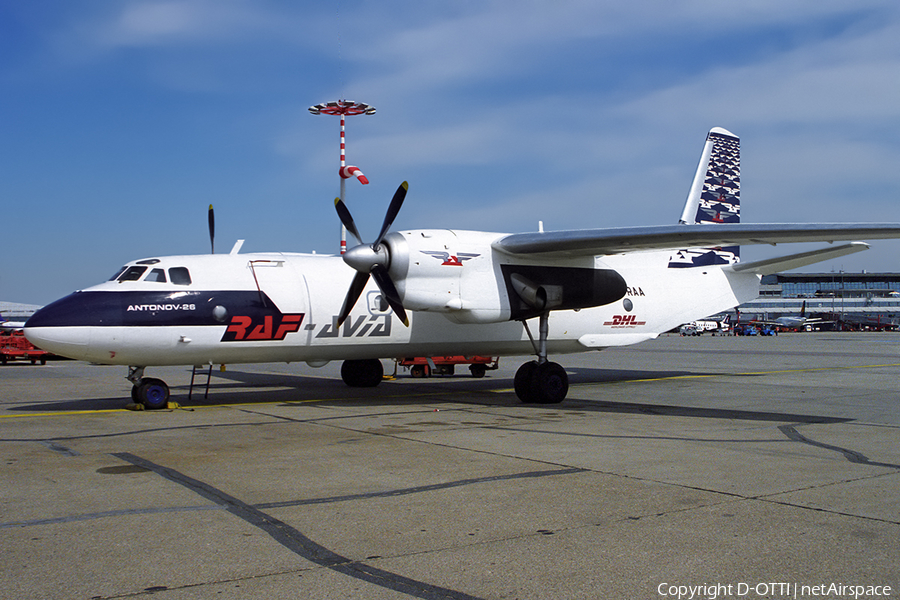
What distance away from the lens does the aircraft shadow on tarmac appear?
47.7 feet

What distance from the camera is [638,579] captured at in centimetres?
484

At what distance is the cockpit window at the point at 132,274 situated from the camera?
49.5 ft

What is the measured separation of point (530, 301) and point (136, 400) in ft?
29.2

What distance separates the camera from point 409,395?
61.0 feet

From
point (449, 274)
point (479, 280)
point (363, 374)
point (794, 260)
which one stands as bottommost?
point (363, 374)

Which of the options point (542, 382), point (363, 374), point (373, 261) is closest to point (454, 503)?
point (373, 261)

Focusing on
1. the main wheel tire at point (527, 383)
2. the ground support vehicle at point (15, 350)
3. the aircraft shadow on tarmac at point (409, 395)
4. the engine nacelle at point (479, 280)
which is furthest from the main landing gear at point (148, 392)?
the ground support vehicle at point (15, 350)

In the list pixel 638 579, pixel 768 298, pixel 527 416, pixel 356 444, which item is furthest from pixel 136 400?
pixel 768 298

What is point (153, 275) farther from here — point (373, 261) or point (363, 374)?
point (363, 374)

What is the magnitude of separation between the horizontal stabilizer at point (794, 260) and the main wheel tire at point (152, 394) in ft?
52.5

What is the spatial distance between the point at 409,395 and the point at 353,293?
3.66 meters

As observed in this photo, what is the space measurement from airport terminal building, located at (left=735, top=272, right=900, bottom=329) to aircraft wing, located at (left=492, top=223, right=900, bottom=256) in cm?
10428

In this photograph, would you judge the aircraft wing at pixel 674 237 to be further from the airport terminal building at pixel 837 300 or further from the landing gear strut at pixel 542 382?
the airport terminal building at pixel 837 300

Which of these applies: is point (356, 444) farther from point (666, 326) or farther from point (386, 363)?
point (386, 363)
